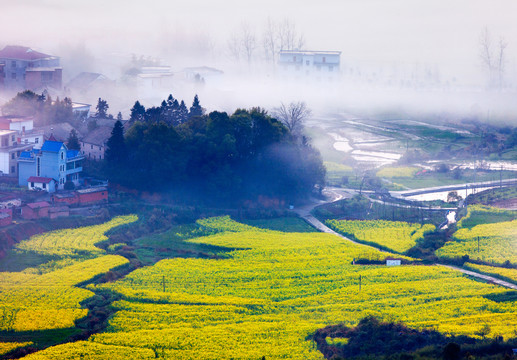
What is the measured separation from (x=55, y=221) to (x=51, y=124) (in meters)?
12.2

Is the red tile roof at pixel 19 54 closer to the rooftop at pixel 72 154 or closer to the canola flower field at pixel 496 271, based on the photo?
the rooftop at pixel 72 154

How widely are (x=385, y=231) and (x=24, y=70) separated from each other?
98.1ft

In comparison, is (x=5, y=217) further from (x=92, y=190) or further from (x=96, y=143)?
(x=96, y=143)

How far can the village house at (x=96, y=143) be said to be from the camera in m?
42.1

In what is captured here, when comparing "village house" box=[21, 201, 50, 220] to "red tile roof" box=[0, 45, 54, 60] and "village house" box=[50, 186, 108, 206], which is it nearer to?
"village house" box=[50, 186, 108, 206]

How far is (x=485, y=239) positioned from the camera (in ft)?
112

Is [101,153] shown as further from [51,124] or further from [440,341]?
[440,341]

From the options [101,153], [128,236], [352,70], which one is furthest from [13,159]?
[352,70]

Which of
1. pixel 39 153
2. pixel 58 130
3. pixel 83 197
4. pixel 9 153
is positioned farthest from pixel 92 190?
pixel 58 130

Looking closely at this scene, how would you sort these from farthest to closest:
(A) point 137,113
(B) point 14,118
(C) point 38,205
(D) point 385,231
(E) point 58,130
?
(E) point 58,130, (A) point 137,113, (B) point 14,118, (D) point 385,231, (C) point 38,205

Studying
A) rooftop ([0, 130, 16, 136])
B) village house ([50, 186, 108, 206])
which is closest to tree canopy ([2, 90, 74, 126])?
rooftop ([0, 130, 16, 136])

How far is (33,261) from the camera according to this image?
29938mm

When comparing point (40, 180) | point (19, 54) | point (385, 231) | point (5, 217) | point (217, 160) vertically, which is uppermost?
point (19, 54)

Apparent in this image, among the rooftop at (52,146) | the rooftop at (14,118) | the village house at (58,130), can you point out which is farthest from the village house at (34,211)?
the village house at (58,130)
